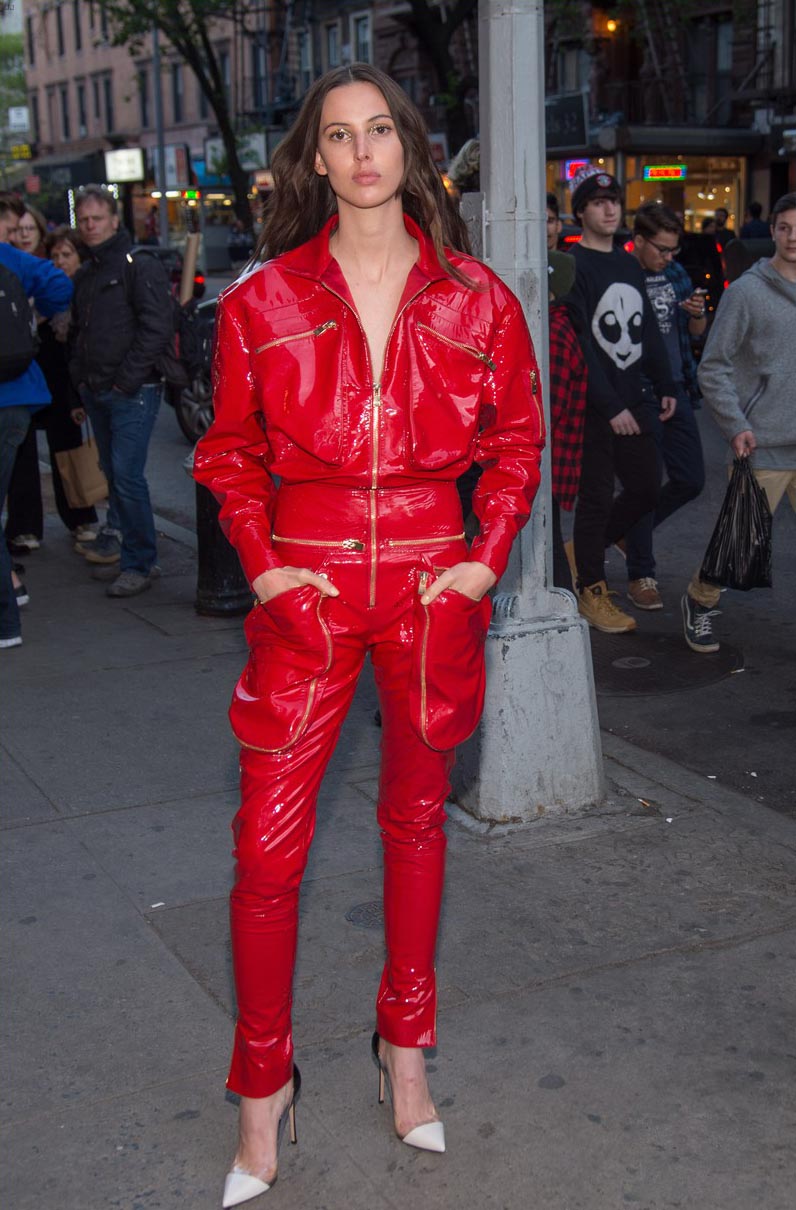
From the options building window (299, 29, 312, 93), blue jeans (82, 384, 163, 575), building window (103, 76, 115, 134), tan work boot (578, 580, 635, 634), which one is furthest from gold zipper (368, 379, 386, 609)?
building window (103, 76, 115, 134)

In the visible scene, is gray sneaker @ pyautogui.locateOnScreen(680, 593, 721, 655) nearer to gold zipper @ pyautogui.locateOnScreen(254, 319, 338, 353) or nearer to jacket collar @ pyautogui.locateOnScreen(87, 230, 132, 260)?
jacket collar @ pyautogui.locateOnScreen(87, 230, 132, 260)

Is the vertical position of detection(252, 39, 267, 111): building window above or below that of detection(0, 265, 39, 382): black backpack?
above

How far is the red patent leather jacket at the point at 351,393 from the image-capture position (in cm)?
285

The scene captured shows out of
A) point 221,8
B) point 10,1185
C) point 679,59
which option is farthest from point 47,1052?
point 679,59

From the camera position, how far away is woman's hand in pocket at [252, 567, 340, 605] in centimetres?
279

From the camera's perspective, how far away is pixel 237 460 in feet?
9.70

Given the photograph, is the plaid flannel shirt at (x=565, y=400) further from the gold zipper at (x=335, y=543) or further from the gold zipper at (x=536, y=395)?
the gold zipper at (x=335, y=543)

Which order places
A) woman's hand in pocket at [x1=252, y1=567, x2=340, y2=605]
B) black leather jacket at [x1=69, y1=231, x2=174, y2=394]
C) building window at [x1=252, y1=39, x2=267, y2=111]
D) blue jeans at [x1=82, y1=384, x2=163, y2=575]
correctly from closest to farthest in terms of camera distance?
woman's hand in pocket at [x1=252, y1=567, x2=340, y2=605], black leather jacket at [x1=69, y1=231, x2=174, y2=394], blue jeans at [x1=82, y1=384, x2=163, y2=575], building window at [x1=252, y1=39, x2=267, y2=111]

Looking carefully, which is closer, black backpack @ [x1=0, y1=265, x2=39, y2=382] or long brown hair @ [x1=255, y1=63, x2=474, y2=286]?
long brown hair @ [x1=255, y1=63, x2=474, y2=286]

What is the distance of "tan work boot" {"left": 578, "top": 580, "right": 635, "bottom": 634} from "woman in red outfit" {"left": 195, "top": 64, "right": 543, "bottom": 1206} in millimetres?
4282

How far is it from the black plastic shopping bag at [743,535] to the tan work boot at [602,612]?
0.93 metres

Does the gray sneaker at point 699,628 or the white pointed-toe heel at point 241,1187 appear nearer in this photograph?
the white pointed-toe heel at point 241,1187

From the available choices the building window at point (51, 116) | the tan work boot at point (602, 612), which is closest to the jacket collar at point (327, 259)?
the tan work boot at point (602, 612)

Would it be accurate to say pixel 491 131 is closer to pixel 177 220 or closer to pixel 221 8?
pixel 221 8
